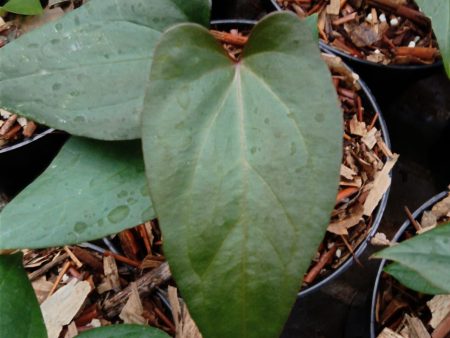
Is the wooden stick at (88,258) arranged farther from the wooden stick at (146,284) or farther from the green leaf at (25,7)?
the green leaf at (25,7)

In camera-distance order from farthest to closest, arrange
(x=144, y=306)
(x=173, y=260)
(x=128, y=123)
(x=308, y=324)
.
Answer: (x=308, y=324), (x=144, y=306), (x=128, y=123), (x=173, y=260)

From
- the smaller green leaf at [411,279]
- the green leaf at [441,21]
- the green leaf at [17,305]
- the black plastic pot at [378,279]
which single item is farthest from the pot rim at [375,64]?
the green leaf at [17,305]

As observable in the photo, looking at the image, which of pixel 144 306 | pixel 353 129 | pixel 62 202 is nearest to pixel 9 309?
pixel 62 202

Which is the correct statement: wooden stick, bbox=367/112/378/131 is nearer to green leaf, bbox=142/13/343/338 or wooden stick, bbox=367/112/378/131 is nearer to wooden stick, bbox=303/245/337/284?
wooden stick, bbox=303/245/337/284

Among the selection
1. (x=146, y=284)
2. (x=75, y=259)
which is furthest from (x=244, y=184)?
(x=75, y=259)

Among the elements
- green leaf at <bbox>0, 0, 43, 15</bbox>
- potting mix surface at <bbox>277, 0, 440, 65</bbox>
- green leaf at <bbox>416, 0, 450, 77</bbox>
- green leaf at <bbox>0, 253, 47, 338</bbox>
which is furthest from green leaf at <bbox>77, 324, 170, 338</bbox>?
potting mix surface at <bbox>277, 0, 440, 65</bbox>

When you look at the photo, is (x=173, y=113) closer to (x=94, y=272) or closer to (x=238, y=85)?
(x=238, y=85)
